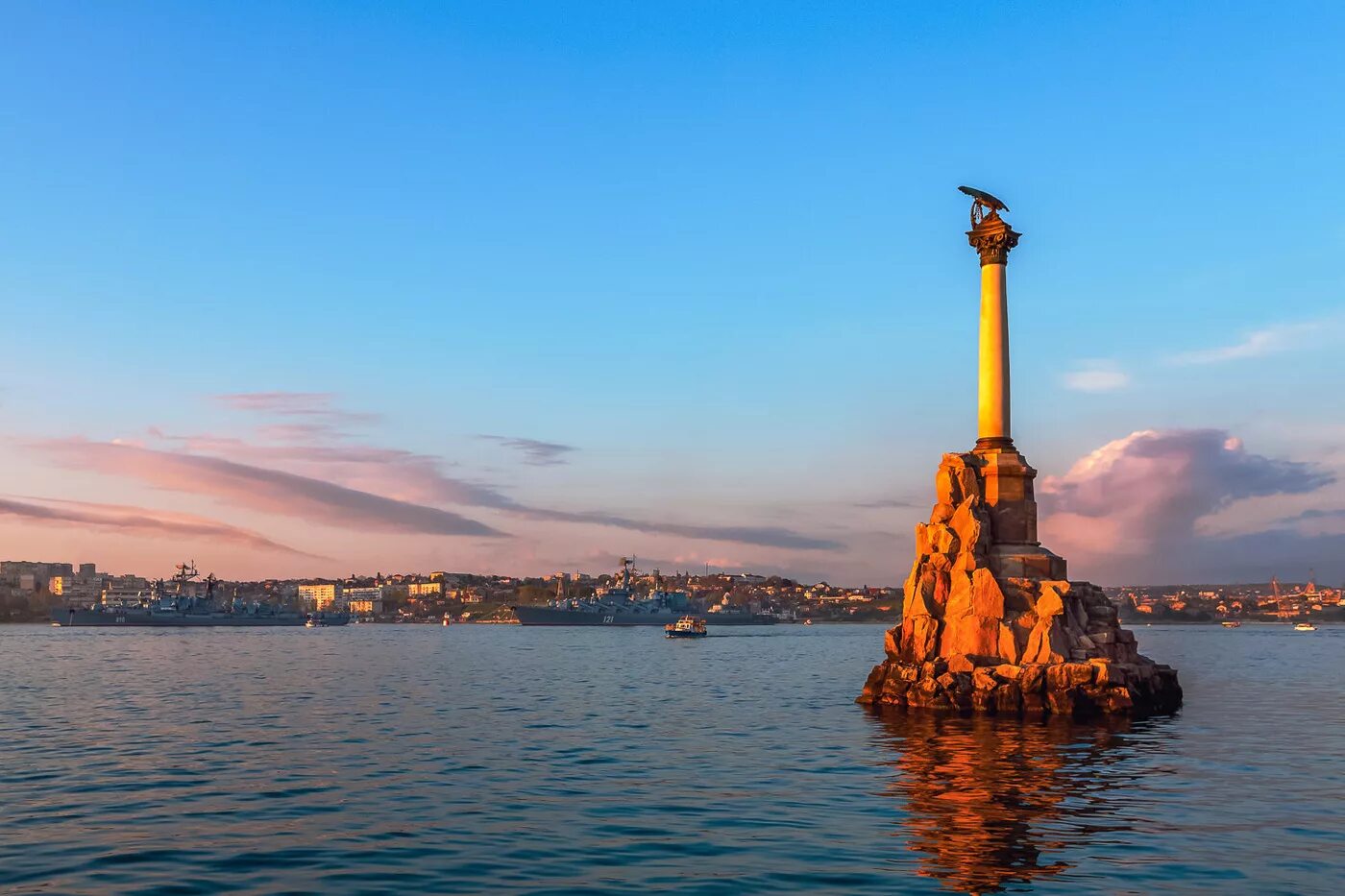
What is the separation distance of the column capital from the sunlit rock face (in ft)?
24.3

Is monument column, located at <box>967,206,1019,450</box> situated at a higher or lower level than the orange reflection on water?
higher

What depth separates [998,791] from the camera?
22281 millimetres

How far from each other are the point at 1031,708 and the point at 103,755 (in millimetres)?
28103

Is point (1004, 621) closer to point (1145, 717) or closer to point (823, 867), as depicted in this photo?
point (1145, 717)

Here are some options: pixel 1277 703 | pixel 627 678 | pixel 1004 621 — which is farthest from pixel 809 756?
pixel 627 678

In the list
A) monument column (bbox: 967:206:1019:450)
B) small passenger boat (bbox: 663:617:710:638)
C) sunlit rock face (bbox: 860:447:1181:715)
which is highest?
monument column (bbox: 967:206:1019:450)

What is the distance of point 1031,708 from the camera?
3691 cm

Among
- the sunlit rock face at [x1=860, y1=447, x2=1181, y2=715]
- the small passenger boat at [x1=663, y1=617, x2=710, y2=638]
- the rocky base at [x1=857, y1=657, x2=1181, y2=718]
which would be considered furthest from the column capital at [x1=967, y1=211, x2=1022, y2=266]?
the small passenger boat at [x1=663, y1=617, x2=710, y2=638]

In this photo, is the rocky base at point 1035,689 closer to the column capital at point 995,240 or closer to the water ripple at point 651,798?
the water ripple at point 651,798

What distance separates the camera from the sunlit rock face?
3719 centimetres

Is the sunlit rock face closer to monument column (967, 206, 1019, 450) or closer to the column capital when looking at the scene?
monument column (967, 206, 1019, 450)

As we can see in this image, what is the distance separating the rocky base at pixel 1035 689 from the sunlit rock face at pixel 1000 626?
0.13 ft

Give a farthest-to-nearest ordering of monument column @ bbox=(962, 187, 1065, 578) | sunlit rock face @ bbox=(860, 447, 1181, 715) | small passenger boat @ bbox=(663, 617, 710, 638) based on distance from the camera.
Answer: small passenger boat @ bbox=(663, 617, 710, 638), monument column @ bbox=(962, 187, 1065, 578), sunlit rock face @ bbox=(860, 447, 1181, 715)

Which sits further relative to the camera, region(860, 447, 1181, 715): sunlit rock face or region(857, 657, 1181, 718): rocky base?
region(860, 447, 1181, 715): sunlit rock face
